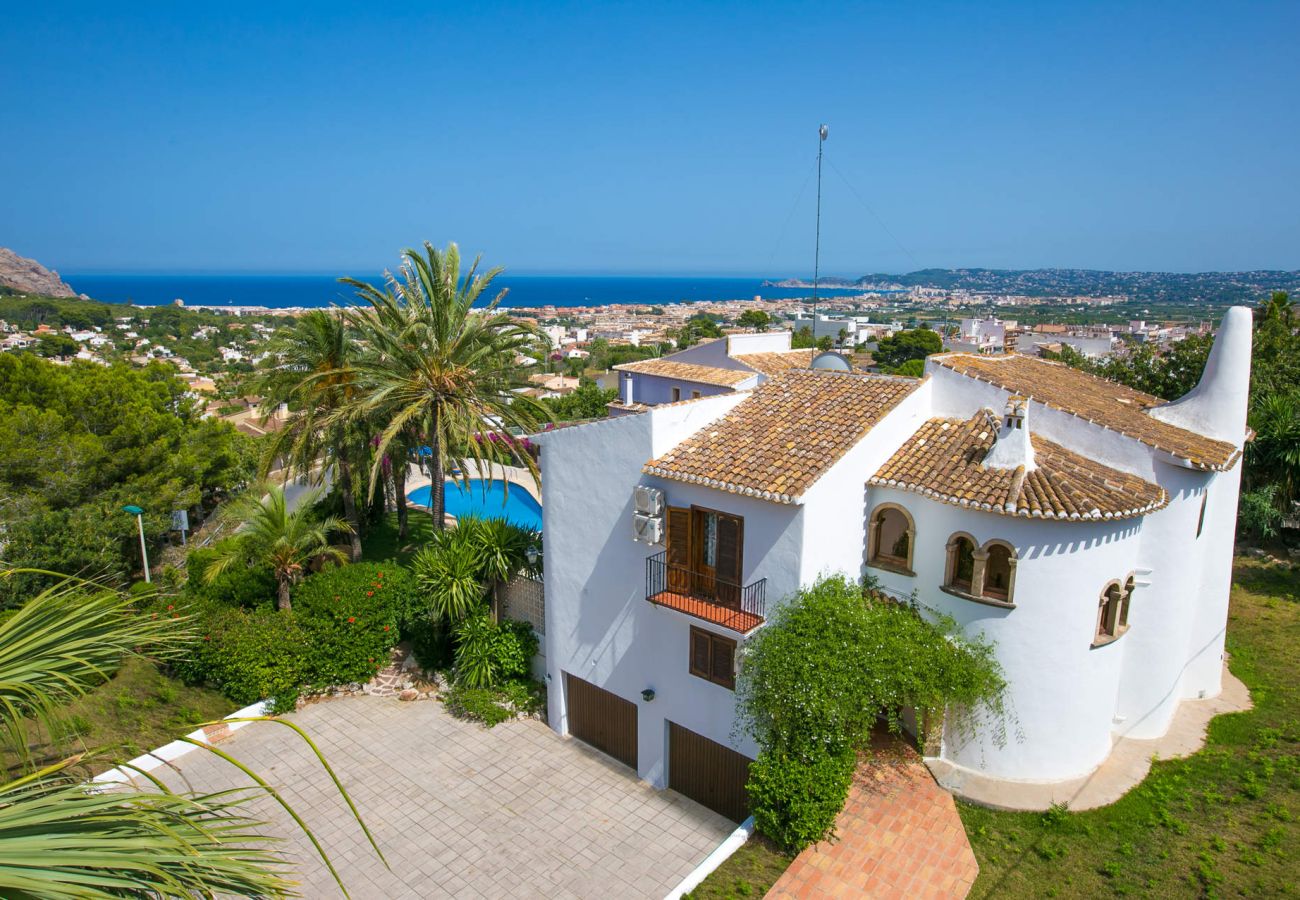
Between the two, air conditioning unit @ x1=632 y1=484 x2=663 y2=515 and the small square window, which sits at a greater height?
air conditioning unit @ x1=632 y1=484 x2=663 y2=515

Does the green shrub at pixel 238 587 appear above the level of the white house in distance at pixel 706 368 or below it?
below

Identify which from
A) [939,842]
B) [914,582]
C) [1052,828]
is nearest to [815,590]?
[914,582]

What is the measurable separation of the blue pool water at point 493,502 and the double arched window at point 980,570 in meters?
14.9

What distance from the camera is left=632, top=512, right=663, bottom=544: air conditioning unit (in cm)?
1456

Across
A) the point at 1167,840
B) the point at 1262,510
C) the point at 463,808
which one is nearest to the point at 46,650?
the point at 463,808

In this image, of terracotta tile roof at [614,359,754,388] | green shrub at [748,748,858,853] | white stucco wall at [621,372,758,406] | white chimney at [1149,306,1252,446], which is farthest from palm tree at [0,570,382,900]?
white stucco wall at [621,372,758,406]

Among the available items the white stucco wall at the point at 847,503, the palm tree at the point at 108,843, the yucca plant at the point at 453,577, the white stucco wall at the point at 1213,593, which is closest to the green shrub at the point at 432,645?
the yucca plant at the point at 453,577

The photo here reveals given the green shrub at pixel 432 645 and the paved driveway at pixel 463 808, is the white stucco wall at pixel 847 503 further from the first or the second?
the green shrub at pixel 432 645

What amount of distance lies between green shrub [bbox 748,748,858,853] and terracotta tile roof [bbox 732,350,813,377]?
19.1m

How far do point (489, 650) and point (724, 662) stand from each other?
7.04 meters

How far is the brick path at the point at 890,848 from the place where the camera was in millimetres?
11922

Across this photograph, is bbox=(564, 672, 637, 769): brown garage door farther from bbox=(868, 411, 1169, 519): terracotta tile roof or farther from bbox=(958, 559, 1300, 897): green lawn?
bbox=(868, 411, 1169, 519): terracotta tile roof

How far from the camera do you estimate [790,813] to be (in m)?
12.4

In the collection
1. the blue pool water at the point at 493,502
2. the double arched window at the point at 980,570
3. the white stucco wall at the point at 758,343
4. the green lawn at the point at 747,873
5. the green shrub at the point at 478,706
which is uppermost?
the white stucco wall at the point at 758,343
